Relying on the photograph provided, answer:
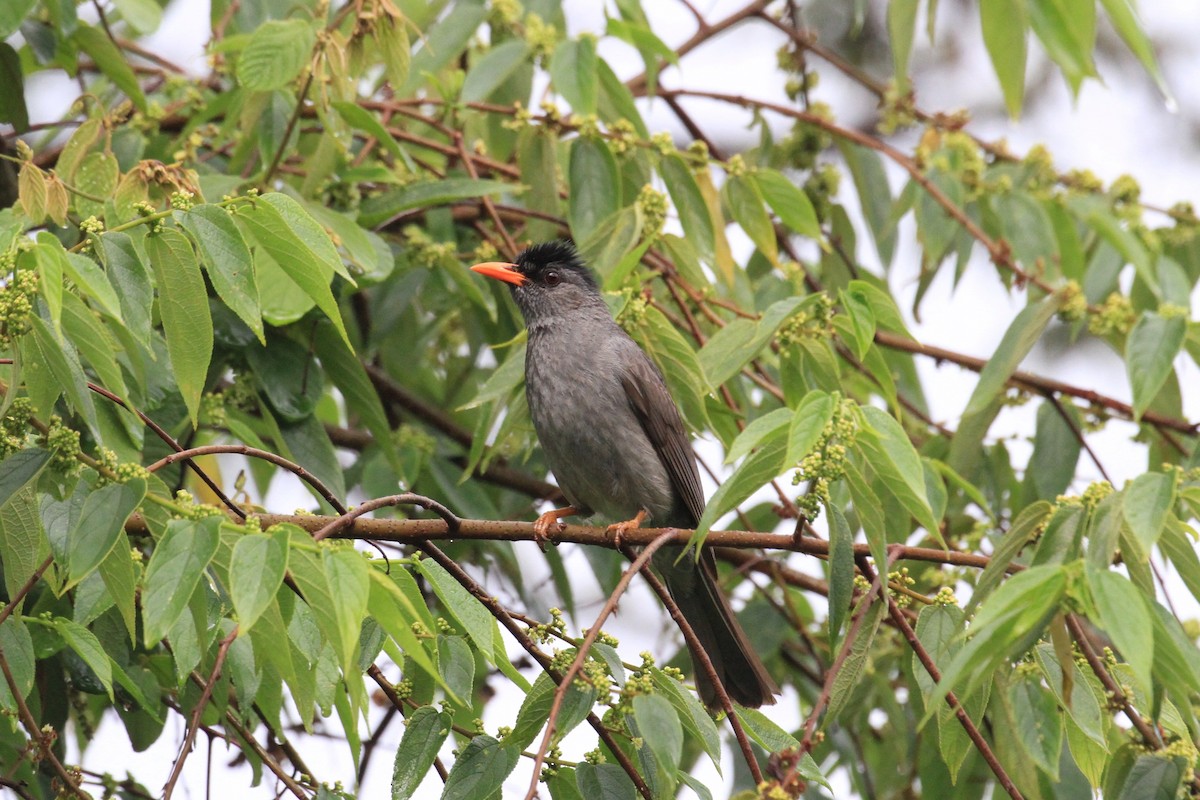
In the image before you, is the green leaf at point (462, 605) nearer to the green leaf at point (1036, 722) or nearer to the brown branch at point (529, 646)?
the brown branch at point (529, 646)

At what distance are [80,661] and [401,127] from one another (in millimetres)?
2654

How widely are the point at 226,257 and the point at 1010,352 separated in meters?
2.52

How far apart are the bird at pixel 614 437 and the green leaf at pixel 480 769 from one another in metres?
2.06

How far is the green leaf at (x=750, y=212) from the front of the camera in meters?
4.62

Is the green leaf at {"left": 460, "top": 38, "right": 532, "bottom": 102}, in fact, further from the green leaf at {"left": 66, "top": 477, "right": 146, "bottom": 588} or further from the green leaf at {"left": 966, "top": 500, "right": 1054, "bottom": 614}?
the green leaf at {"left": 966, "top": 500, "right": 1054, "bottom": 614}

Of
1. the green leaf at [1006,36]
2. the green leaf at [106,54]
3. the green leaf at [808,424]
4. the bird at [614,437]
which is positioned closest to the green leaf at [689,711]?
the green leaf at [808,424]

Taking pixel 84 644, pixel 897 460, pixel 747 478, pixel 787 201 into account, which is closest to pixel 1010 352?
pixel 787 201

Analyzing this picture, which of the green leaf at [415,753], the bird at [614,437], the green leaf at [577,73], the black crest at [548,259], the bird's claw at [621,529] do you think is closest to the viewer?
the green leaf at [415,753]

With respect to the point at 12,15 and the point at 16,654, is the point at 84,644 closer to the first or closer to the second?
the point at 16,654

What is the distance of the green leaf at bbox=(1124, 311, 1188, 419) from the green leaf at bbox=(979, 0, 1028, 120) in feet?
2.85

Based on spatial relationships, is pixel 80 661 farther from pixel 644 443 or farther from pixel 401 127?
pixel 401 127

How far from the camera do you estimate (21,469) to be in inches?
99.8

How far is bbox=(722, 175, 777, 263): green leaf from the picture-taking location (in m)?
4.62

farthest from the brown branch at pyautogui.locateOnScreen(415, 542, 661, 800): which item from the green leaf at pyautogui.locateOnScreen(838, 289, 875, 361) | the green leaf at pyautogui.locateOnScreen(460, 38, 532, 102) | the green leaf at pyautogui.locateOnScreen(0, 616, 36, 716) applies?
the green leaf at pyautogui.locateOnScreen(460, 38, 532, 102)
